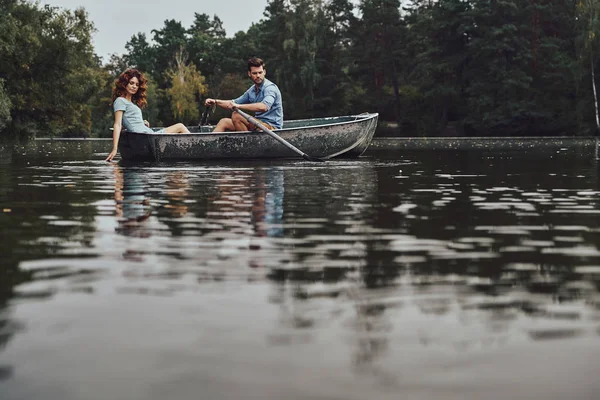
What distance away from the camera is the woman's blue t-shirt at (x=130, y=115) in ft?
51.9

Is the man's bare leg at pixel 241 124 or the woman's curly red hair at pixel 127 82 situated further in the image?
the man's bare leg at pixel 241 124

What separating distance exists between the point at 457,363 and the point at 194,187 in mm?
7673

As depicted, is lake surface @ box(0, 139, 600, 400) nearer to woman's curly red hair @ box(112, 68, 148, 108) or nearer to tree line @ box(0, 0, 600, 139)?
woman's curly red hair @ box(112, 68, 148, 108)

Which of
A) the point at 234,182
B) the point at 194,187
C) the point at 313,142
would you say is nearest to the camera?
the point at 194,187

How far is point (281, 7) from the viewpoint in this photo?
70.9 m

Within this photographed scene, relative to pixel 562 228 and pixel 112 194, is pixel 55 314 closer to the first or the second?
pixel 562 228

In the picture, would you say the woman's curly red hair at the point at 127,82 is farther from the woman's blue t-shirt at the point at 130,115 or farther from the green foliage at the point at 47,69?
the green foliage at the point at 47,69

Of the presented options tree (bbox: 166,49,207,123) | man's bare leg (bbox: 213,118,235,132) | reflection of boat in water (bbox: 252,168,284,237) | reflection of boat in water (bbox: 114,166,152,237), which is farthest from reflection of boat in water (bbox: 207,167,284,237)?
tree (bbox: 166,49,207,123)

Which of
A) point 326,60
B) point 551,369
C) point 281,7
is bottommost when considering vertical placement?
point 551,369

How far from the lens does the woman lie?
1560 centimetres

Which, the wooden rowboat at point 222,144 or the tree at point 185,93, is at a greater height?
the tree at point 185,93

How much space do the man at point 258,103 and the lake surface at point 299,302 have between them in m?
8.59

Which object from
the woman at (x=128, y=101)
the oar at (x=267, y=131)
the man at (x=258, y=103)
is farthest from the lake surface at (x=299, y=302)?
the man at (x=258, y=103)

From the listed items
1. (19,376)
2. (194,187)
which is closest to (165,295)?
(19,376)
